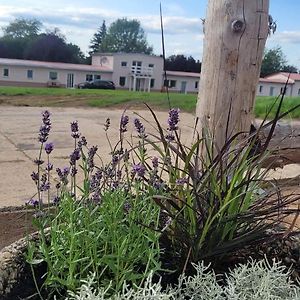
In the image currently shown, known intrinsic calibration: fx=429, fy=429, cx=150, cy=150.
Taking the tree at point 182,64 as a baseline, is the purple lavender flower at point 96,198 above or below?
below

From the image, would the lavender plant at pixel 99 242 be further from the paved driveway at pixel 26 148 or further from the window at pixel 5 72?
the window at pixel 5 72

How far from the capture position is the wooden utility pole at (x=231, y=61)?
2.36 m

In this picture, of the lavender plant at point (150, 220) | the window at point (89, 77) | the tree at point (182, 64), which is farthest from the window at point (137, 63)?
the lavender plant at point (150, 220)

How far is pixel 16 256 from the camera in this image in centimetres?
175

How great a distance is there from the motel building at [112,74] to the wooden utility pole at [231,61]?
46.7 meters

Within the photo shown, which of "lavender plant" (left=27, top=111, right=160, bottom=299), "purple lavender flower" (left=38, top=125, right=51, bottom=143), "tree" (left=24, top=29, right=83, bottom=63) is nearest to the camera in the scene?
"lavender plant" (left=27, top=111, right=160, bottom=299)

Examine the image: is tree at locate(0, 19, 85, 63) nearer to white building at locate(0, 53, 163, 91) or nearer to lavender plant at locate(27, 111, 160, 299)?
white building at locate(0, 53, 163, 91)

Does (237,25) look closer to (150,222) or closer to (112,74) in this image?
(150,222)

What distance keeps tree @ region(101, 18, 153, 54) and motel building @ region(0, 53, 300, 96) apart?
68.1 ft

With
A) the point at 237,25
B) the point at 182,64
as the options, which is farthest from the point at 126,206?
the point at 182,64

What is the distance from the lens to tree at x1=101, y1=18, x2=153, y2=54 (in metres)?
80.4

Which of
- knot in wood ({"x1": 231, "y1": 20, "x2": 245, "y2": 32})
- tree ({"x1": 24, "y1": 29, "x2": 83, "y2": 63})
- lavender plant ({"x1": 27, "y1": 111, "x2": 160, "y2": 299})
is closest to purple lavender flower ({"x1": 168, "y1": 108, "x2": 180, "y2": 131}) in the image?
lavender plant ({"x1": 27, "y1": 111, "x2": 160, "y2": 299})

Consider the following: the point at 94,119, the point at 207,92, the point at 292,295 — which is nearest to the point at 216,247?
the point at 292,295

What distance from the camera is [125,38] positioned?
84250mm
